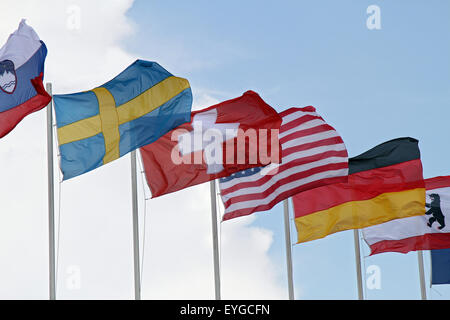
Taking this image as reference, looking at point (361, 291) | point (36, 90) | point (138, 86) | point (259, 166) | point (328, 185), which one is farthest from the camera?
point (361, 291)

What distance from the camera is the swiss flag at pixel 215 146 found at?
20.8 meters

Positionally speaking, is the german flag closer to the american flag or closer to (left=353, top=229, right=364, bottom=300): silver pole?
the american flag

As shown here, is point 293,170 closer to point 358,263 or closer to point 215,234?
point 215,234

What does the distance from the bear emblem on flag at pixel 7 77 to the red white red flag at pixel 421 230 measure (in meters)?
12.7

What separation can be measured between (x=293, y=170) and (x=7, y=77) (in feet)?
28.9

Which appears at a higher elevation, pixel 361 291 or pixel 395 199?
pixel 395 199

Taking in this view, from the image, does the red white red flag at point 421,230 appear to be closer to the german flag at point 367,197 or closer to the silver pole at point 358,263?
the silver pole at point 358,263

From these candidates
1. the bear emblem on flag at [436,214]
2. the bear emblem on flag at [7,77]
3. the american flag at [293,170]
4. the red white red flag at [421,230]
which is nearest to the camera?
the bear emblem on flag at [7,77]

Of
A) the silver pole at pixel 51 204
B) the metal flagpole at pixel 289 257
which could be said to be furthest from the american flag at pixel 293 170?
the silver pole at pixel 51 204

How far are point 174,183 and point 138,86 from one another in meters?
2.71
